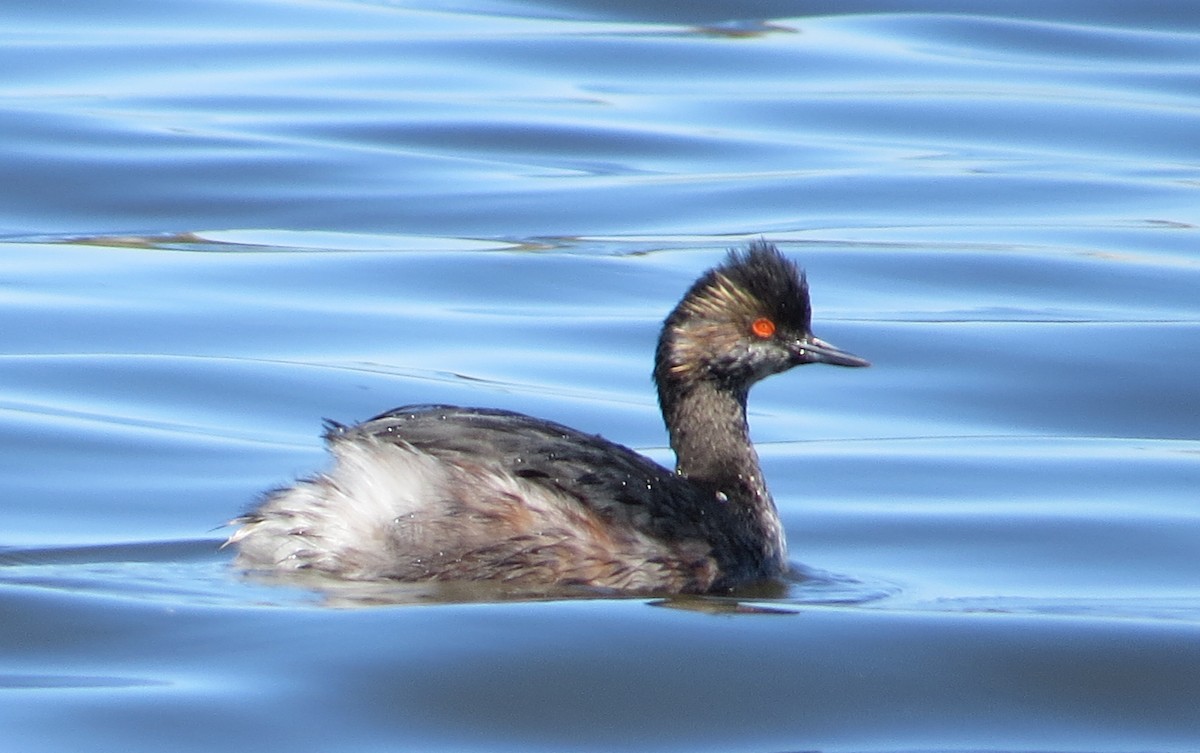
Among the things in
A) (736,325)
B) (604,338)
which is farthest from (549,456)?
(604,338)

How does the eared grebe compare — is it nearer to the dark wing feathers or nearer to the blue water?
the dark wing feathers

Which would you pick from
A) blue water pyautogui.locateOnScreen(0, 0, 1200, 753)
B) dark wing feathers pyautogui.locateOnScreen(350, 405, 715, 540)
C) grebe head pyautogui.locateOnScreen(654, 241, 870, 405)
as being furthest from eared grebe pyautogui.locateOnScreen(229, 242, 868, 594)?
grebe head pyautogui.locateOnScreen(654, 241, 870, 405)

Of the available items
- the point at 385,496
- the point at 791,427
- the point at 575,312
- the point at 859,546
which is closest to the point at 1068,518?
the point at 859,546

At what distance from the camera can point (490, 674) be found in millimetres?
5766

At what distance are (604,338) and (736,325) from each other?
349 centimetres

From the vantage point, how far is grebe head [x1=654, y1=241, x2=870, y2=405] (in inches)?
291

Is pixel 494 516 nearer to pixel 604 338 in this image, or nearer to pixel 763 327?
pixel 763 327

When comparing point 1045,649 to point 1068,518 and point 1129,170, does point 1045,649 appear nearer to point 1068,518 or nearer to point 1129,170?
point 1068,518

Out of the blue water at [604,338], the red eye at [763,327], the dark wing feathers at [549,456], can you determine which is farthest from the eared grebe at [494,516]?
the red eye at [763,327]

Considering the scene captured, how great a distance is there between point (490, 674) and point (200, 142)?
1057 centimetres

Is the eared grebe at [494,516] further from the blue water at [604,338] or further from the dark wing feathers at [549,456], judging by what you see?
the blue water at [604,338]

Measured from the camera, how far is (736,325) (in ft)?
24.3

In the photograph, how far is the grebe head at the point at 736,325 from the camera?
738 cm

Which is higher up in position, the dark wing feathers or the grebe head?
the grebe head
